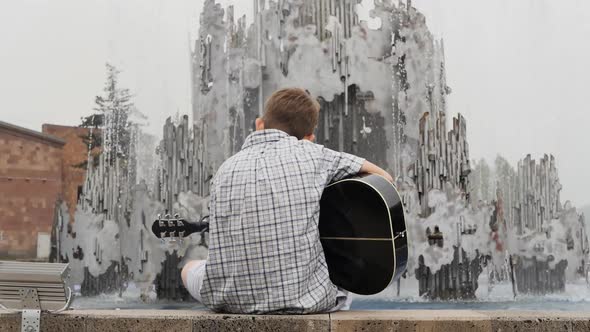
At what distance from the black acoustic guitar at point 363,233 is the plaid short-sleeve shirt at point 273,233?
5 centimetres

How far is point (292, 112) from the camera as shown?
2.54m

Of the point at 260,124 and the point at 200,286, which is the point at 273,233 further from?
the point at 260,124


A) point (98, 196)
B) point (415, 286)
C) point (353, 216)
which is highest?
point (98, 196)

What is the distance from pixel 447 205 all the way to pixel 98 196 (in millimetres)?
6720

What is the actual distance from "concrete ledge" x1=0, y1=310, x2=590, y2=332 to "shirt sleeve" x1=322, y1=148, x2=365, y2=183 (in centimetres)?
49

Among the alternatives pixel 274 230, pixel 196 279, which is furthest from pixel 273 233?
pixel 196 279

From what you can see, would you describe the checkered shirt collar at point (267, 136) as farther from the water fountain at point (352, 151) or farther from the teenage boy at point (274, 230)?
the water fountain at point (352, 151)

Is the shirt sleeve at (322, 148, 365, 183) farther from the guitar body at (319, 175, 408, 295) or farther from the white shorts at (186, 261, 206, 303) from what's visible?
A: the white shorts at (186, 261, 206, 303)

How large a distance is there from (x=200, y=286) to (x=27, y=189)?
498 inches

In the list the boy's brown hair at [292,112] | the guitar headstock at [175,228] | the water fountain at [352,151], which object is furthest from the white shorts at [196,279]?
the water fountain at [352,151]

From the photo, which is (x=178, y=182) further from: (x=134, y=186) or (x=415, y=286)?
(x=415, y=286)

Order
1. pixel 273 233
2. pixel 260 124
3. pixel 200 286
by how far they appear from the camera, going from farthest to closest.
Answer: pixel 260 124 < pixel 200 286 < pixel 273 233

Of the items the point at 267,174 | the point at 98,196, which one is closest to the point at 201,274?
the point at 267,174

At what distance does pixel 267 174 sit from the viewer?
2.41 meters
